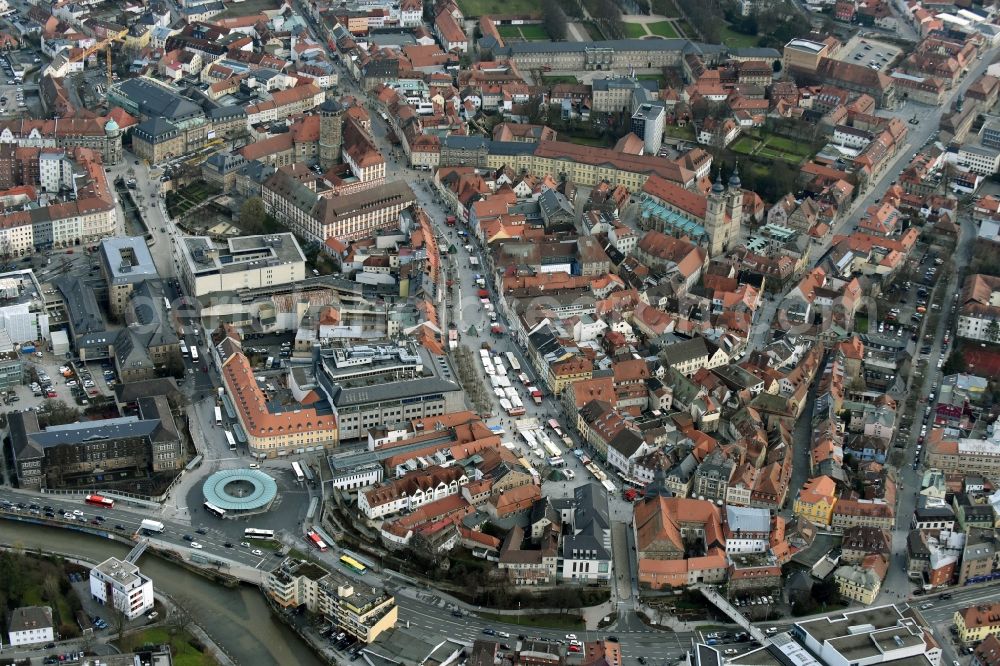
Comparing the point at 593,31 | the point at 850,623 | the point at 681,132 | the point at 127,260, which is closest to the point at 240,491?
the point at 127,260

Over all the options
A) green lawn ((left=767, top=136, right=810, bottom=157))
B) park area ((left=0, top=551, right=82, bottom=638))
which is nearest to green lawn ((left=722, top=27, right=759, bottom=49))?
green lawn ((left=767, top=136, right=810, bottom=157))

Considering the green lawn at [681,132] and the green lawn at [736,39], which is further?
the green lawn at [736,39]

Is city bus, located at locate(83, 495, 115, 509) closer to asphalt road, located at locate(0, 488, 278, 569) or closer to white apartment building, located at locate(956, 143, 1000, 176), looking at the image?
asphalt road, located at locate(0, 488, 278, 569)

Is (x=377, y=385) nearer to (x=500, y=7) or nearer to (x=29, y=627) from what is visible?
(x=29, y=627)

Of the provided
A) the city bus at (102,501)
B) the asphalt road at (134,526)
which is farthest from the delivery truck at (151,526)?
the city bus at (102,501)

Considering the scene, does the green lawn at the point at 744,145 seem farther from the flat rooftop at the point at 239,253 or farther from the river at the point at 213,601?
the river at the point at 213,601
